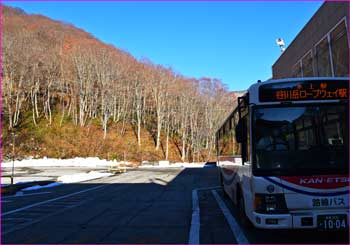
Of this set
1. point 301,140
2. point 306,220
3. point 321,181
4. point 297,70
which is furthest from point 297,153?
point 297,70

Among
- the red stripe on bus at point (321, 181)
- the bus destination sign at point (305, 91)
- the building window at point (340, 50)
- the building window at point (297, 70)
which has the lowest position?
the red stripe on bus at point (321, 181)

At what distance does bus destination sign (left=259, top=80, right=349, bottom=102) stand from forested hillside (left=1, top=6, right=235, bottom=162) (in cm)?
5682

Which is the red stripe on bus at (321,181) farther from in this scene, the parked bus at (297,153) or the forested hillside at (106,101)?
the forested hillside at (106,101)

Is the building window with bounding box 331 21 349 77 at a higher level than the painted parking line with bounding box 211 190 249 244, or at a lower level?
higher

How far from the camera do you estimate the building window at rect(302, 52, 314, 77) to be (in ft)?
112

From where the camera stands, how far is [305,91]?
7.80m

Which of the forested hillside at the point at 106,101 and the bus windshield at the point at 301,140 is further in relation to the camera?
the forested hillside at the point at 106,101

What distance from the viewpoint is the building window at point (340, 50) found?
26.5m

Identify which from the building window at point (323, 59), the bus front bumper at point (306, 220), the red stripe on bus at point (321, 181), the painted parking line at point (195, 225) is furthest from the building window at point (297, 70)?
the bus front bumper at point (306, 220)

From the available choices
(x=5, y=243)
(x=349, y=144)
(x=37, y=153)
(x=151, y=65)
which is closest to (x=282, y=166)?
(x=349, y=144)

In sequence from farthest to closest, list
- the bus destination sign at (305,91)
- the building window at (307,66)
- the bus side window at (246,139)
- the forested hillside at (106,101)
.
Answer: the forested hillside at (106,101)
the building window at (307,66)
the bus side window at (246,139)
the bus destination sign at (305,91)

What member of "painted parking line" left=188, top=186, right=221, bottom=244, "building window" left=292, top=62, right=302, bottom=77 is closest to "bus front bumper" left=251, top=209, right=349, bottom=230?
"painted parking line" left=188, top=186, right=221, bottom=244

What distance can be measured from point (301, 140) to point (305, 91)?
95 centimetres

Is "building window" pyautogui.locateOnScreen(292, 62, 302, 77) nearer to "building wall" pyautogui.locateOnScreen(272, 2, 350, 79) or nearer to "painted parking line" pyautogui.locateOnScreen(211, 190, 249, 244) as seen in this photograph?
"building wall" pyautogui.locateOnScreen(272, 2, 350, 79)
